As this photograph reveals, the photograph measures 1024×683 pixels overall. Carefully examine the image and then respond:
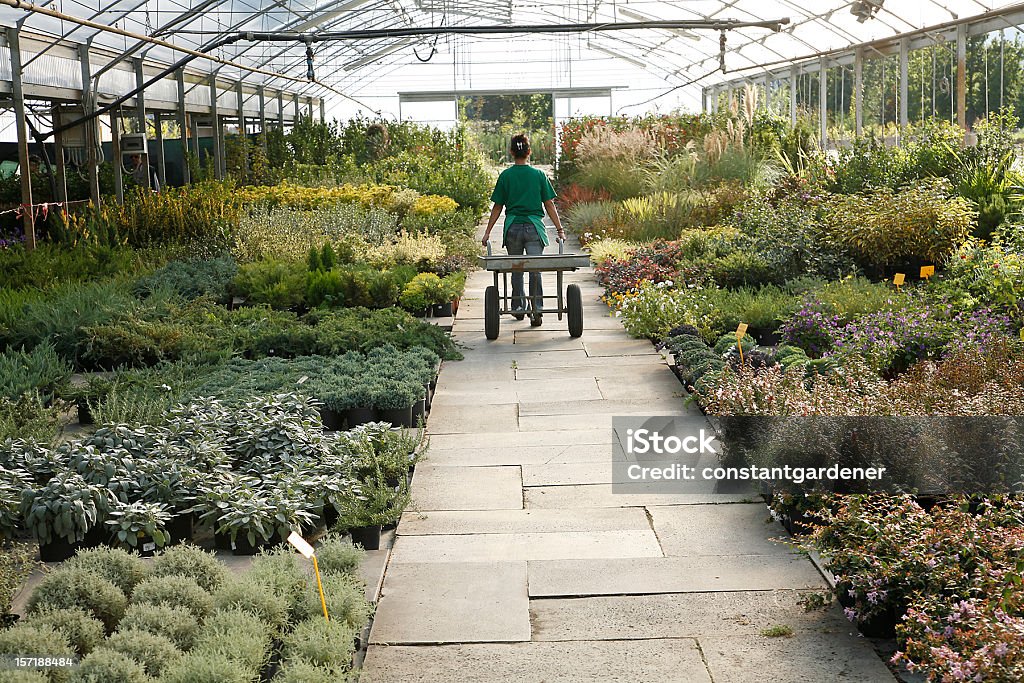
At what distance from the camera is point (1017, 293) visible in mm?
6750

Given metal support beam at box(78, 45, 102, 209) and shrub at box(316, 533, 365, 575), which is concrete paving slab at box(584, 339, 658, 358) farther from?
metal support beam at box(78, 45, 102, 209)

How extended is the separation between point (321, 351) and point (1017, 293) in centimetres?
452

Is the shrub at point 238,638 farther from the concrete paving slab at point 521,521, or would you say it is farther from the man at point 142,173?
the man at point 142,173

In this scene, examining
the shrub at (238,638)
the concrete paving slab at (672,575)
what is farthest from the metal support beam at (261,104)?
the shrub at (238,638)

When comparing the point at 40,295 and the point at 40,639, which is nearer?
the point at 40,639

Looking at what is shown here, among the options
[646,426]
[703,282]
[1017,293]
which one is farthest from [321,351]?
[1017,293]

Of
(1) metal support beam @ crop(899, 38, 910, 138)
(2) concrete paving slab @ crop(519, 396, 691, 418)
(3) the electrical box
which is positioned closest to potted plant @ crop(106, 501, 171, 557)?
(2) concrete paving slab @ crop(519, 396, 691, 418)

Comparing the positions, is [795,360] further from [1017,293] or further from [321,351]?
[321,351]

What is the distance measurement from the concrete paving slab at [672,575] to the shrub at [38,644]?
1.47m

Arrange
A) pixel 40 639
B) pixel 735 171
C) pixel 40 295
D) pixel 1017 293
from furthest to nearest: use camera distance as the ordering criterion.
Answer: pixel 735 171, pixel 40 295, pixel 1017 293, pixel 40 639

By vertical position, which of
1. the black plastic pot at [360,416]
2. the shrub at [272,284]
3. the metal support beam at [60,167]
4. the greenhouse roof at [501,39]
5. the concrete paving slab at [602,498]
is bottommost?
the concrete paving slab at [602,498]

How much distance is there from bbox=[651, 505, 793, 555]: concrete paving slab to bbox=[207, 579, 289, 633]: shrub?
1.51m

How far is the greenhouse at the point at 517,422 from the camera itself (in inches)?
120

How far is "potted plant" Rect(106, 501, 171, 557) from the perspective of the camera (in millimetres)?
3838
